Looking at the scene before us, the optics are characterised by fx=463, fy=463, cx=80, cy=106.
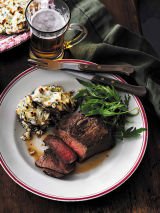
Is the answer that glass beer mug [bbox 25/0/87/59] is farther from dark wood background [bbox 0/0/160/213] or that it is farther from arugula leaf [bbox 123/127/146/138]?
arugula leaf [bbox 123/127/146/138]

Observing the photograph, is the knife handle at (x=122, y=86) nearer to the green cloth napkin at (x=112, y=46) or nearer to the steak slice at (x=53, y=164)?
the green cloth napkin at (x=112, y=46)

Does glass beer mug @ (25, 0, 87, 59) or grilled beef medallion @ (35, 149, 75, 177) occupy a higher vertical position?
glass beer mug @ (25, 0, 87, 59)

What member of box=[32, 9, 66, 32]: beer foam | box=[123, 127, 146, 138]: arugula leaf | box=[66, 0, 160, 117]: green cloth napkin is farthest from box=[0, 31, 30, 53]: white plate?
box=[123, 127, 146, 138]: arugula leaf

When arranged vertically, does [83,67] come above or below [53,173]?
above

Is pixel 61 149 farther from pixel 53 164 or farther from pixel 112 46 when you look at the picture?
pixel 112 46

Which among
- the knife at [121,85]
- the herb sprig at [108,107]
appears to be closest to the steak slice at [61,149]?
the herb sprig at [108,107]

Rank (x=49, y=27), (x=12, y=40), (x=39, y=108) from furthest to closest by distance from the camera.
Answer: (x=12, y=40) < (x=49, y=27) < (x=39, y=108)

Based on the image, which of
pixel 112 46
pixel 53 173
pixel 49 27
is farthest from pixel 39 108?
pixel 112 46

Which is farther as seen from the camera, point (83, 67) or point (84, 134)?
point (83, 67)
